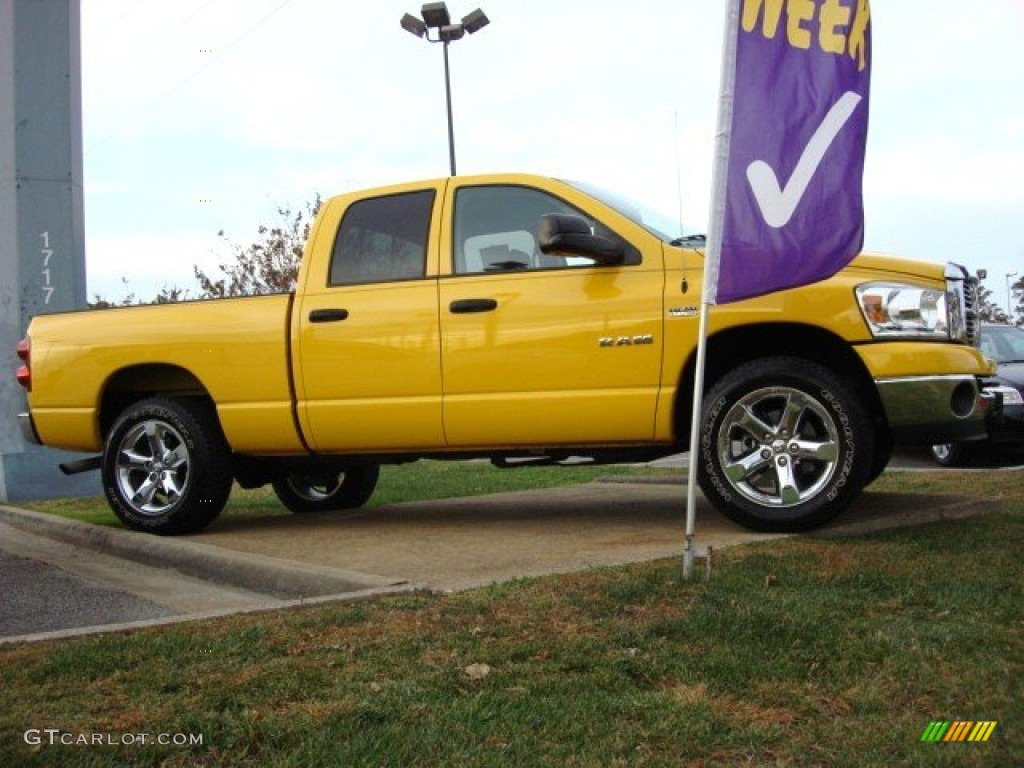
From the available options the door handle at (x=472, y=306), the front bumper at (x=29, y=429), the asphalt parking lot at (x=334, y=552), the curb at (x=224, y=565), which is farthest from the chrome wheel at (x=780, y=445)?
the front bumper at (x=29, y=429)

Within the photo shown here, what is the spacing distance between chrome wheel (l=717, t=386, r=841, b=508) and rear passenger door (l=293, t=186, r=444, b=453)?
166cm

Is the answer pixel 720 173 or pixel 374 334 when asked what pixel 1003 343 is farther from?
pixel 720 173

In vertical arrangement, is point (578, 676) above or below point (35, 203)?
below

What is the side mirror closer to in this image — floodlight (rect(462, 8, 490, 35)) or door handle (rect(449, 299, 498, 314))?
door handle (rect(449, 299, 498, 314))

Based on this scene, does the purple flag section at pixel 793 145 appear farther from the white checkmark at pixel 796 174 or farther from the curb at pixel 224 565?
the curb at pixel 224 565

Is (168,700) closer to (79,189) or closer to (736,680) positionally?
(736,680)

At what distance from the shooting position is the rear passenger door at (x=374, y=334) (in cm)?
624

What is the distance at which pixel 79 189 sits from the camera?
34.9 ft

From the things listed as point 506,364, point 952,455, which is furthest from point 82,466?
point 952,455

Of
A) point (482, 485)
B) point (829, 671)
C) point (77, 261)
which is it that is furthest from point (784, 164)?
point (77, 261)

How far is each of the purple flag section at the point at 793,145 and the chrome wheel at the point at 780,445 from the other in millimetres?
864

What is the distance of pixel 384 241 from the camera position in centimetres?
658

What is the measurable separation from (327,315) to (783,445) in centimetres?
266

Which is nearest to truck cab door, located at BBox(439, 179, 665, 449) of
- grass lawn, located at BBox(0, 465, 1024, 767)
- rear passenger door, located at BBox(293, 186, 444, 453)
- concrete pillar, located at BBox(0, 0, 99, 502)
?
rear passenger door, located at BBox(293, 186, 444, 453)
